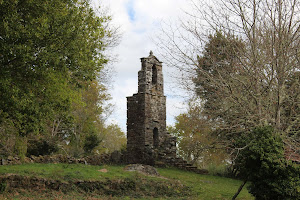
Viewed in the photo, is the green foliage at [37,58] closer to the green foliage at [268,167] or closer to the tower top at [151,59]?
the green foliage at [268,167]

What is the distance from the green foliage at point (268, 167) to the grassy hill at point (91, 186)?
2.71m

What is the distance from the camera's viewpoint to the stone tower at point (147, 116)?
23.0 m

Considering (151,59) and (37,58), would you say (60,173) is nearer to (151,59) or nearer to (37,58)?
(37,58)

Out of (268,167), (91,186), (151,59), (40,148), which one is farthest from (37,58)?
(151,59)

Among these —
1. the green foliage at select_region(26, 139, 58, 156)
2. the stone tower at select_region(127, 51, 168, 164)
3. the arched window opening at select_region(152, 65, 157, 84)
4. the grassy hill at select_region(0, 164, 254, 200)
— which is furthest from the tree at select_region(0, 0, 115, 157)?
the arched window opening at select_region(152, 65, 157, 84)

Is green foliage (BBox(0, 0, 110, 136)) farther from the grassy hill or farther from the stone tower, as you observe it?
the stone tower

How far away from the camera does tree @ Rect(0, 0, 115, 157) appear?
11.2 metres

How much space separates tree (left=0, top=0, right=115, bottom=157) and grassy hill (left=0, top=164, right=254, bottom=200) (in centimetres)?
195

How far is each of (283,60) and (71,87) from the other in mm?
8356

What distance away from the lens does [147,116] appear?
918 inches

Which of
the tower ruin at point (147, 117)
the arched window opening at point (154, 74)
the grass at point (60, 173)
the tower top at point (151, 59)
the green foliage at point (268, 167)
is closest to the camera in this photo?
the green foliage at point (268, 167)

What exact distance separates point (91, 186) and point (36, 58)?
18.3ft

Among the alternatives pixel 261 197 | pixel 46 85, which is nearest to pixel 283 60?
pixel 261 197

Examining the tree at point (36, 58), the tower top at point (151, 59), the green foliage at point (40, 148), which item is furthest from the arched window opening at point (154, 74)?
the tree at point (36, 58)
